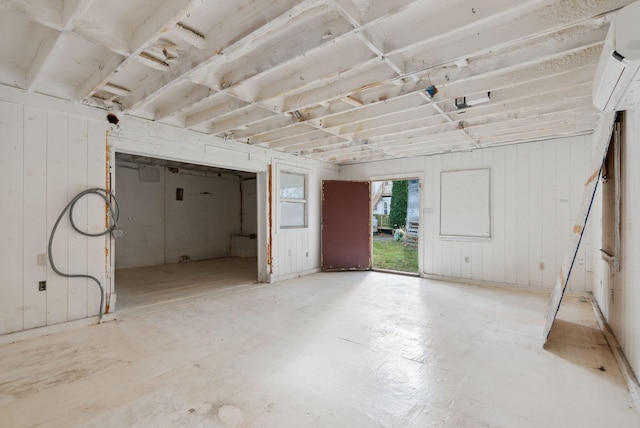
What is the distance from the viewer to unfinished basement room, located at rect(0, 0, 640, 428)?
6.08 ft

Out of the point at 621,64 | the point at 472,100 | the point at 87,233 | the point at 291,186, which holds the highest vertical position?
the point at 472,100

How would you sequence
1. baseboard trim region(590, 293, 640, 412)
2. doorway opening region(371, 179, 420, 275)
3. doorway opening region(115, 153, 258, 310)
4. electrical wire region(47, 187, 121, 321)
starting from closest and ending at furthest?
baseboard trim region(590, 293, 640, 412), electrical wire region(47, 187, 121, 321), doorway opening region(115, 153, 258, 310), doorway opening region(371, 179, 420, 275)

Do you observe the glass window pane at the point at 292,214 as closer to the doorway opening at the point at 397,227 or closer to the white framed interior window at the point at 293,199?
the white framed interior window at the point at 293,199

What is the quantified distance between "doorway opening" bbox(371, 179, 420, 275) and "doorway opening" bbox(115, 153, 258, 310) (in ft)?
11.2

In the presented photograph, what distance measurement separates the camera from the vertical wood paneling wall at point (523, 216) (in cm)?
450

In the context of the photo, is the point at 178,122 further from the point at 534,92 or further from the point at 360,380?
the point at 534,92

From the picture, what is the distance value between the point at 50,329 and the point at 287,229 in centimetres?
353

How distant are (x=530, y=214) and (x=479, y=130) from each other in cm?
177

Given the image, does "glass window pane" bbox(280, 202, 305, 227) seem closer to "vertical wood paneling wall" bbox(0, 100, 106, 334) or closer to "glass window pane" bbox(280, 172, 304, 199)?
"glass window pane" bbox(280, 172, 304, 199)

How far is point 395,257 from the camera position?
8.24m

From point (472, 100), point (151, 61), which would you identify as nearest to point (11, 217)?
point (151, 61)

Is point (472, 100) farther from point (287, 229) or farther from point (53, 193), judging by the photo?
point (53, 193)

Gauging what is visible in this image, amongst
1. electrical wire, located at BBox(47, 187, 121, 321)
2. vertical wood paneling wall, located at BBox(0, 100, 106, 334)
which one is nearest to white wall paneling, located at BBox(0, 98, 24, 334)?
vertical wood paneling wall, located at BBox(0, 100, 106, 334)

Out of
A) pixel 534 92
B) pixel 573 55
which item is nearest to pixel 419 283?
pixel 534 92
